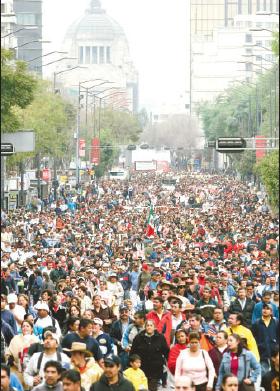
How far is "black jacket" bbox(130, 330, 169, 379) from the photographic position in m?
21.9

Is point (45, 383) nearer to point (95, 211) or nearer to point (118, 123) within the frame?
point (95, 211)

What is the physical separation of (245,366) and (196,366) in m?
0.61

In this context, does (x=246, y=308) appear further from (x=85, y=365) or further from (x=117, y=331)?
(x=85, y=365)

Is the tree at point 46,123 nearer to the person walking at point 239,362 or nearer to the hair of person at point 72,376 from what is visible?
the person walking at point 239,362

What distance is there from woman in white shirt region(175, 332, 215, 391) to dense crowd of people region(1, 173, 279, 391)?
1cm

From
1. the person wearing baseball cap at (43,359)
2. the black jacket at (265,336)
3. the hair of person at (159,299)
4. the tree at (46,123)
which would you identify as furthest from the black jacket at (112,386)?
the tree at (46,123)

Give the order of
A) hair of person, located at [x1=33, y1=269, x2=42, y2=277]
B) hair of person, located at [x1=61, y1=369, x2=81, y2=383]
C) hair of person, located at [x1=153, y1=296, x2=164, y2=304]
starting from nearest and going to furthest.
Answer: hair of person, located at [x1=61, y1=369, x2=81, y2=383]
hair of person, located at [x1=153, y1=296, x2=164, y2=304]
hair of person, located at [x1=33, y1=269, x2=42, y2=277]

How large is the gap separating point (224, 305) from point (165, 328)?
4.49 meters

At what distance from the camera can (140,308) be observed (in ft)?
89.1

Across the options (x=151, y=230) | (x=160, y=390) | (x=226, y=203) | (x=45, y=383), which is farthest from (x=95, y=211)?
(x=45, y=383)

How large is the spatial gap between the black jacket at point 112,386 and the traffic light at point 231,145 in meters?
25.9

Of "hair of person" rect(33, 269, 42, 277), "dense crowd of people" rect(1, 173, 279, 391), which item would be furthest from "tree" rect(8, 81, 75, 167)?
"hair of person" rect(33, 269, 42, 277)

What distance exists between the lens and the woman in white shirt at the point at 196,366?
64.4 feet

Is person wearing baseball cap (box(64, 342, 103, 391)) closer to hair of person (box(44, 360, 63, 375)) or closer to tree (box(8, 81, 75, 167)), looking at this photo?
hair of person (box(44, 360, 63, 375))
